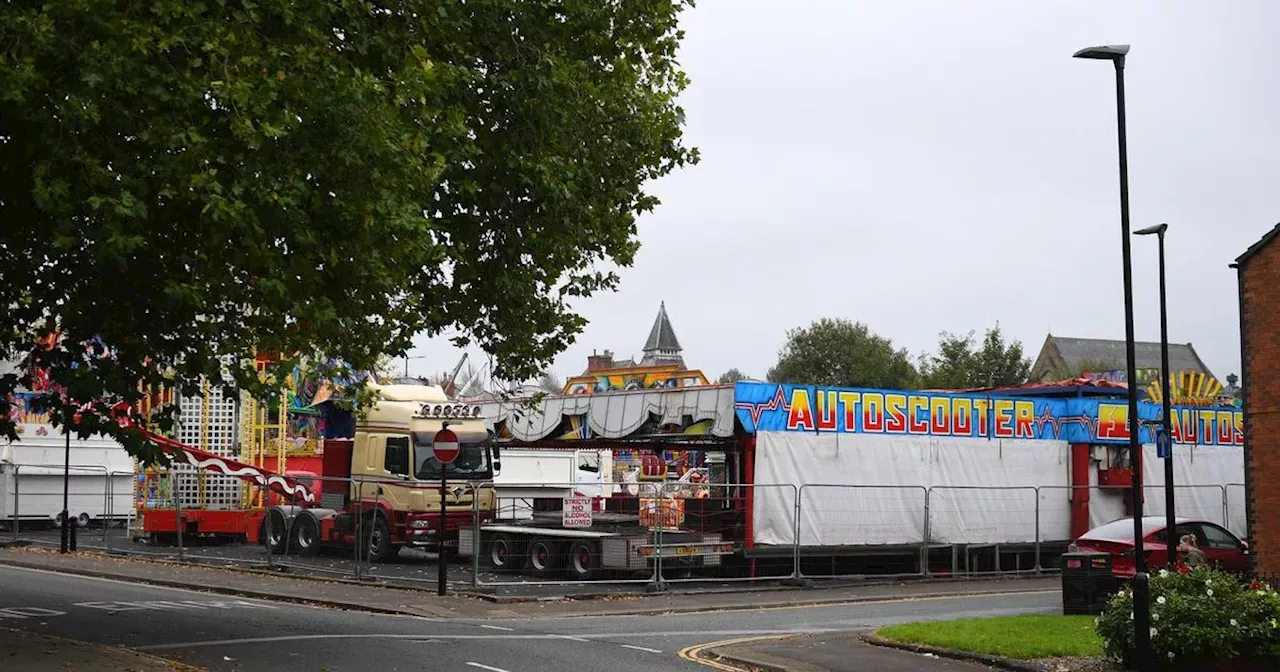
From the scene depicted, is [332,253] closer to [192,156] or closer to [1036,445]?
[192,156]

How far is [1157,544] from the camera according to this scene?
2409 centimetres

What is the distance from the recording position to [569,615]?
21188mm

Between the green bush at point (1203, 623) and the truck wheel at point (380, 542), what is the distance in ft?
58.1

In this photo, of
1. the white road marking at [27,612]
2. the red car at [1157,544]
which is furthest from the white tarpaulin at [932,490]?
the white road marking at [27,612]

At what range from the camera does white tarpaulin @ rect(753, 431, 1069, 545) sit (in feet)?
90.6

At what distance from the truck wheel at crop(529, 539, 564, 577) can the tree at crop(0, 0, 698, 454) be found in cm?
926

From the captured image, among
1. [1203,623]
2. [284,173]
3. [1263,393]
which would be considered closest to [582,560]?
[1263,393]

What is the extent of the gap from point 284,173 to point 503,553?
15962 mm

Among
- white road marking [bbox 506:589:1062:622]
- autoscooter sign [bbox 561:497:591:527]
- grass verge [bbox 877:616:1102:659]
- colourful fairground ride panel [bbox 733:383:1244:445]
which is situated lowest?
white road marking [bbox 506:589:1062:622]

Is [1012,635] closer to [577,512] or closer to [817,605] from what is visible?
→ [817,605]

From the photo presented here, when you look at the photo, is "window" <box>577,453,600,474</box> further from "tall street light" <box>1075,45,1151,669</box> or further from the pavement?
"tall street light" <box>1075,45,1151,669</box>

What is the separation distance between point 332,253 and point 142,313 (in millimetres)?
2303

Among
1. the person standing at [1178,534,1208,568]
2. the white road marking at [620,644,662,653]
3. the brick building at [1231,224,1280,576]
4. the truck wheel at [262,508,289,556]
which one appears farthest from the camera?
the truck wheel at [262,508,289,556]

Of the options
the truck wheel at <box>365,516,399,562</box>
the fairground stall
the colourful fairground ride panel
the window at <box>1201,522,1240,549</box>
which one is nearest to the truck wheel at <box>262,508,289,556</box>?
the truck wheel at <box>365,516,399,562</box>
